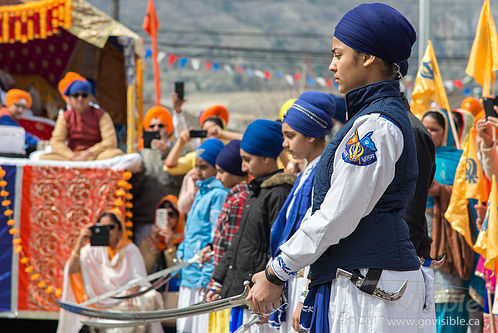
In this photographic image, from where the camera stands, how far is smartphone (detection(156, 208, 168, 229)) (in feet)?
22.3

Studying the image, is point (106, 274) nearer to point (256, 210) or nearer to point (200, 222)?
point (200, 222)

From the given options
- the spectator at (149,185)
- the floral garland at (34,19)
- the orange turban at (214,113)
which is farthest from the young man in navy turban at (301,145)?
the floral garland at (34,19)

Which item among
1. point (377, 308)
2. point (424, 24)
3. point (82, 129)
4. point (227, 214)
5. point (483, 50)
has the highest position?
point (424, 24)

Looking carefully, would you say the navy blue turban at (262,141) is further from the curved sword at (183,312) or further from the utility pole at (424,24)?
the utility pole at (424,24)

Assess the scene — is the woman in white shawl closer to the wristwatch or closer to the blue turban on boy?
the blue turban on boy

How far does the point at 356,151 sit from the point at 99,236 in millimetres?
4531

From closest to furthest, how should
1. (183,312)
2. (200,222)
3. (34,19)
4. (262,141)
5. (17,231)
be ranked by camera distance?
(183,312)
(262,141)
(200,222)
(17,231)
(34,19)

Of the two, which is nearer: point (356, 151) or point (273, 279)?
point (356, 151)

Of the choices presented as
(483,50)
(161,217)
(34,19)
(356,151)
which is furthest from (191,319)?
(34,19)

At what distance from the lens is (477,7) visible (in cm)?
11031

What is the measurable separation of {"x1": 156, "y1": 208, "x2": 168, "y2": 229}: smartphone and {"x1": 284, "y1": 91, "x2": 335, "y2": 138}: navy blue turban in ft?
10.5

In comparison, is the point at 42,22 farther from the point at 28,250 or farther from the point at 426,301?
the point at 426,301

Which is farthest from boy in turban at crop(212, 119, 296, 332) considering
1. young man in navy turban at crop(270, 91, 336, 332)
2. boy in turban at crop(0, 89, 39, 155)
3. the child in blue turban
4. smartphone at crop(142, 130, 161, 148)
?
boy in turban at crop(0, 89, 39, 155)

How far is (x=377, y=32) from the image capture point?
104 inches
